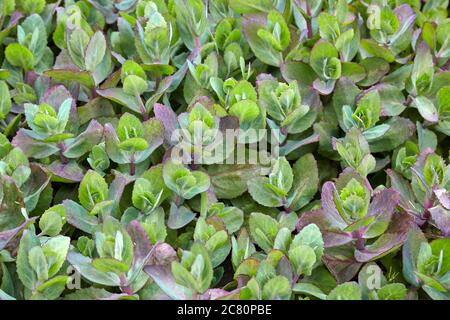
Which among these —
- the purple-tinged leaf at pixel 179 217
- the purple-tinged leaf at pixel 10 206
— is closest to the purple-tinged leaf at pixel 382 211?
the purple-tinged leaf at pixel 179 217

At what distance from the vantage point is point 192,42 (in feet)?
4.02

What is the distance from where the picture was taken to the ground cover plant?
92cm

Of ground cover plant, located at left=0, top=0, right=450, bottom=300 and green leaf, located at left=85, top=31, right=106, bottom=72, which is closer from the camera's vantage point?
ground cover plant, located at left=0, top=0, right=450, bottom=300

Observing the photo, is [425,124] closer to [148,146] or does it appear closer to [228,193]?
[228,193]

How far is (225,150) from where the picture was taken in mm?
1040

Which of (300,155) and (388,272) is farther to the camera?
(300,155)

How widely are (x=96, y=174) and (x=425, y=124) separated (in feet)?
1.77

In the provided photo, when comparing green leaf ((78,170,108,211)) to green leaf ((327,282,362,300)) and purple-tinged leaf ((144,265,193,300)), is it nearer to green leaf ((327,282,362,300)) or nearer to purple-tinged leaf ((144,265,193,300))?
purple-tinged leaf ((144,265,193,300))

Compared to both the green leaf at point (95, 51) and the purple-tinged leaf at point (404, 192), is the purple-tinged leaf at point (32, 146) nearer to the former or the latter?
the green leaf at point (95, 51)

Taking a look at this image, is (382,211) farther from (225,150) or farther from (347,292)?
(225,150)

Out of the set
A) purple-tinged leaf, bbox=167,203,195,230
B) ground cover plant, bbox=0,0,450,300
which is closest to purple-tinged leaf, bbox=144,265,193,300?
ground cover plant, bbox=0,0,450,300

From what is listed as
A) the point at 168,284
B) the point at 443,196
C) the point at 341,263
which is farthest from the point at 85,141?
the point at 443,196

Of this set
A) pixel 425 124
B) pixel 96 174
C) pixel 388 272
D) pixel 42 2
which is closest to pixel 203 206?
pixel 96 174

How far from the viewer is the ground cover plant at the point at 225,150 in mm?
916
